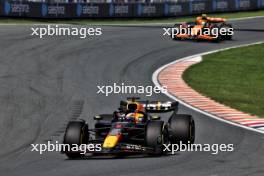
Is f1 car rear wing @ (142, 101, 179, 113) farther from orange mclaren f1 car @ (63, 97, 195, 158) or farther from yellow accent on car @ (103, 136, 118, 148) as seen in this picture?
yellow accent on car @ (103, 136, 118, 148)

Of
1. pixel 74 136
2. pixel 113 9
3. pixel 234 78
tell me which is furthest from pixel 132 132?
pixel 113 9

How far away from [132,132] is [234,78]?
13660 mm

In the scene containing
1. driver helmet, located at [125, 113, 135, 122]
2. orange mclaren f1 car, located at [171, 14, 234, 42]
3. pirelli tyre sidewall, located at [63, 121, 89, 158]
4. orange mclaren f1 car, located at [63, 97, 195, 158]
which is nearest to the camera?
orange mclaren f1 car, located at [63, 97, 195, 158]

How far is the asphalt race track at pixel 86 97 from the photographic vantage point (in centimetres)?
1519

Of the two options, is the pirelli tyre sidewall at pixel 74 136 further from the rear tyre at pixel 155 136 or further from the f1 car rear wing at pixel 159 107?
→ the f1 car rear wing at pixel 159 107

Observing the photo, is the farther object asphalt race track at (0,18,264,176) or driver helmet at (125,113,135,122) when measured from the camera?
driver helmet at (125,113,135,122)

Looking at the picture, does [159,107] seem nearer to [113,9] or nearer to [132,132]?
[132,132]

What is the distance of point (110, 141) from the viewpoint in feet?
52.3

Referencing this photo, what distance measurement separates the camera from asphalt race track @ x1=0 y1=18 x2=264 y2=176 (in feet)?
49.8

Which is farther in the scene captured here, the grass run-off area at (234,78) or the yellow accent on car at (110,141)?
the grass run-off area at (234,78)

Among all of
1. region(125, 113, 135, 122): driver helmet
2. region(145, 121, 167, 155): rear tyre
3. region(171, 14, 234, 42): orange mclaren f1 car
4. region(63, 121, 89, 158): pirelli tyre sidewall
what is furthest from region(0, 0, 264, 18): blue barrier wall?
region(145, 121, 167, 155): rear tyre

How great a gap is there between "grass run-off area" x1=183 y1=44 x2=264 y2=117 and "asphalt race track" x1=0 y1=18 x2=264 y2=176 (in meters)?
1.63

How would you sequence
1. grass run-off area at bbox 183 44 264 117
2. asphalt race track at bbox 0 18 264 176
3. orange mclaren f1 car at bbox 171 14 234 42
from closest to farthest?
asphalt race track at bbox 0 18 264 176
grass run-off area at bbox 183 44 264 117
orange mclaren f1 car at bbox 171 14 234 42

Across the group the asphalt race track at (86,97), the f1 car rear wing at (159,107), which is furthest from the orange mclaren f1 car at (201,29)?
the f1 car rear wing at (159,107)
